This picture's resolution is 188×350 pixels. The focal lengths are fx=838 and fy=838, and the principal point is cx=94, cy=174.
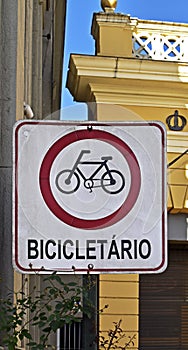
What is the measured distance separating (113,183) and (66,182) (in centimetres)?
12

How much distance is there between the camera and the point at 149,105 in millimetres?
11820

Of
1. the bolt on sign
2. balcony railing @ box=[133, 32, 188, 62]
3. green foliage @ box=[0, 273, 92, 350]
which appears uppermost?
balcony railing @ box=[133, 32, 188, 62]

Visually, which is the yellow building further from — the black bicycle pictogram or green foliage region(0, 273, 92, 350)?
the black bicycle pictogram

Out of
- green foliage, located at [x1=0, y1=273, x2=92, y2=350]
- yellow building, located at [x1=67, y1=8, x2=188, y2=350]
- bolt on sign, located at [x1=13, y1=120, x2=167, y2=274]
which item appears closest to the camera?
bolt on sign, located at [x1=13, y1=120, x2=167, y2=274]

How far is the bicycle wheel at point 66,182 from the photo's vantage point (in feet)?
6.80

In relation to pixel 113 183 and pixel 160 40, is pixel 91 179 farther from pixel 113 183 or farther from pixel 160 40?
pixel 160 40

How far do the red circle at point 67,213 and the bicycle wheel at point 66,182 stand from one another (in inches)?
1.0

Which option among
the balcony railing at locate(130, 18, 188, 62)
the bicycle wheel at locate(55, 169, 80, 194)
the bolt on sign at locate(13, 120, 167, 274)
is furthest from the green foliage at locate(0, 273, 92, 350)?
the balcony railing at locate(130, 18, 188, 62)

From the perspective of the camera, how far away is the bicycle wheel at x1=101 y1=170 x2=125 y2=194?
207 centimetres

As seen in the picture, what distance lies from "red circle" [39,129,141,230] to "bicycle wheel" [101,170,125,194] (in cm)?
3

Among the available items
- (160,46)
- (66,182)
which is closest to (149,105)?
(160,46)

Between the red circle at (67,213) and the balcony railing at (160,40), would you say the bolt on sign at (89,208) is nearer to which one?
the red circle at (67,213)

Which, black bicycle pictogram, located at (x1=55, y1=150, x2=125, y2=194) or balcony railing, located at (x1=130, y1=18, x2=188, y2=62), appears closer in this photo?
black bicycle pictogram, located at (x1=55, y1=150, x2=125, y2=194)

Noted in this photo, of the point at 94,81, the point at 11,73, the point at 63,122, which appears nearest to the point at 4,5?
the point at 11,73
